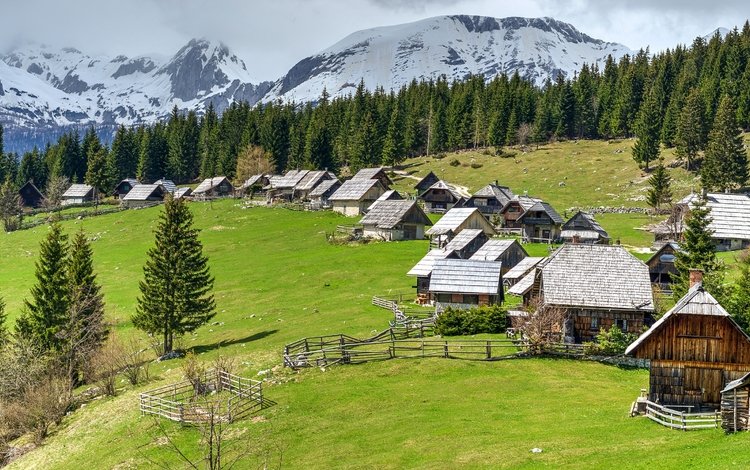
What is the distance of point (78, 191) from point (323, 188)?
193ft

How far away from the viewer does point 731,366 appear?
34562 mm

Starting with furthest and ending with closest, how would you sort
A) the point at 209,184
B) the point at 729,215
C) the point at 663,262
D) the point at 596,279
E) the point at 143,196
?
1. the point at 209,184
2. the point at 143,196
3. the point at 729,215
4. the point at 663,262
5. the point at 596,279

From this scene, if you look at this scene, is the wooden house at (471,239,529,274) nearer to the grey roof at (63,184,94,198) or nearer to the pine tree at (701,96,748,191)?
the pine tree at (701,96,748,191)

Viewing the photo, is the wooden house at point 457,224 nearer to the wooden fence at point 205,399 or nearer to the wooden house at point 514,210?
the wooden house at point 514,210

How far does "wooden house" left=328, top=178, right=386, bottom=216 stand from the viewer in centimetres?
11412

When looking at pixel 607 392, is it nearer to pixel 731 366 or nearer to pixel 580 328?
pixel 731 366

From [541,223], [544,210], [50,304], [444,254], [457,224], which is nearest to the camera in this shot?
[50,304]

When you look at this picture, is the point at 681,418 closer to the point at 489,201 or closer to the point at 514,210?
the point at 514,210

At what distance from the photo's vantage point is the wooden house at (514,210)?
10138 centimetres

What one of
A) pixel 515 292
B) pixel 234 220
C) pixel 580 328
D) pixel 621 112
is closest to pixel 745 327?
pixel 580 328

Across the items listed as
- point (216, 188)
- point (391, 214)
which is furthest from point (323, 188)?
point (391, 214)

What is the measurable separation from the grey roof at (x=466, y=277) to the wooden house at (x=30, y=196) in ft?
395

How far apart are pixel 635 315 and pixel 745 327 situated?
6.96 m

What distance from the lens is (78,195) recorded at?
152 m
